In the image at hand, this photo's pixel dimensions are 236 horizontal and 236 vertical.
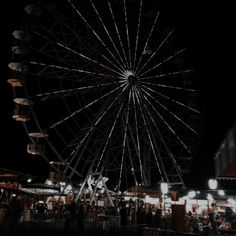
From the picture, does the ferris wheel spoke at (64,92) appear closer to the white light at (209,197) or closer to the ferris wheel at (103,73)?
the ferris wheel at (103,73)

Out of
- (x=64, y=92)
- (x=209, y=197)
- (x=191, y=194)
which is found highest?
(x=64, y=92)

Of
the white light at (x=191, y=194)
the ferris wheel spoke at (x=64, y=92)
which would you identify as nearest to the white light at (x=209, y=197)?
the white light at (x=191, y=194)

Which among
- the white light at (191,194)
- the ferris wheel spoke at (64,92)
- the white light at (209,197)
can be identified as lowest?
the white light at (209,197)

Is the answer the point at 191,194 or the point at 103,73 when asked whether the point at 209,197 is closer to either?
the point at 191,194

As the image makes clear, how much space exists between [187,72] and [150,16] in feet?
15.7

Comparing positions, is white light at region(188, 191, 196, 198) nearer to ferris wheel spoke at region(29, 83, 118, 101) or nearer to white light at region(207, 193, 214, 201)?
white light at region(207, 193, 214, 201)

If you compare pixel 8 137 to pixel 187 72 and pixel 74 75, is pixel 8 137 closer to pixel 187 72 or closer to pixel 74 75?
pixel 74 75

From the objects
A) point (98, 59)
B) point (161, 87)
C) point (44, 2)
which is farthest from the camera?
point (161, 87)

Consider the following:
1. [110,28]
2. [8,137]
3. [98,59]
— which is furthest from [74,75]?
[8,137]

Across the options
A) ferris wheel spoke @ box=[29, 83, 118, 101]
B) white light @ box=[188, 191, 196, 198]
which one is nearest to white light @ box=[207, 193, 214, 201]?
white light @ box=[188, 191, 196, 198]

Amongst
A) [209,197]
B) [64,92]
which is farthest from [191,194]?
[64,92]

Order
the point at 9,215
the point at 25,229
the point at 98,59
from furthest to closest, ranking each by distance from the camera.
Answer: the point at 98,59 → the point at 9,215 → the point at 25,229

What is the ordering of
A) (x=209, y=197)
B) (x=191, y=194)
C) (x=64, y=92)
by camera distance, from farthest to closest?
(x=191, y=194)
(x=209, y=197)
(x=64, y=92)

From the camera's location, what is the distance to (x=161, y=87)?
96.6 ft
